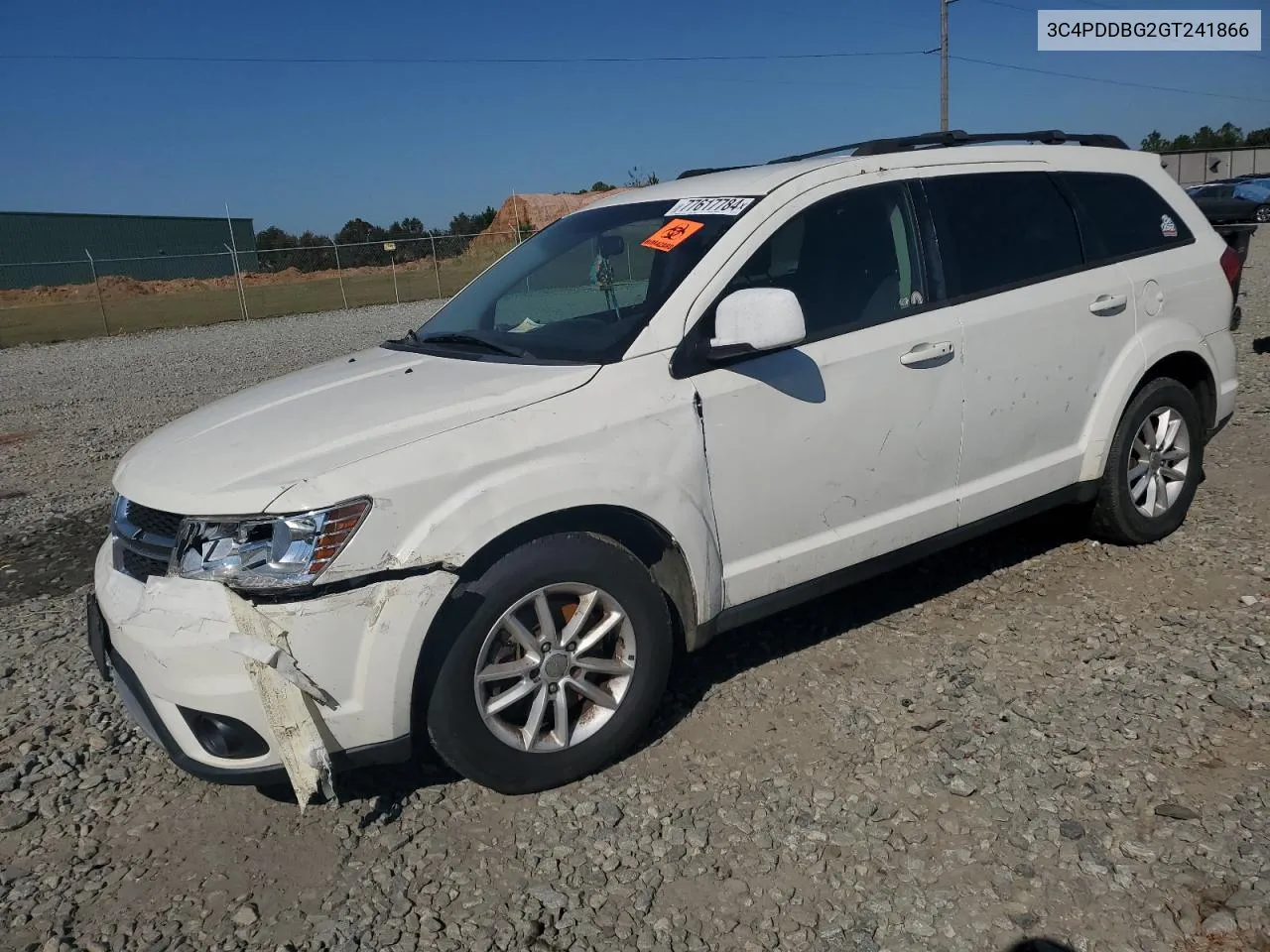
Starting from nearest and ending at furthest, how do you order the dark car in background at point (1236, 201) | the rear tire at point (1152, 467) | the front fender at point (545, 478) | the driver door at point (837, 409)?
the front fender at point (545, 478) < the driver door at point (837, 409) < the rear tire at point (1152, 467) < the dark car in background at point (1236, 201)

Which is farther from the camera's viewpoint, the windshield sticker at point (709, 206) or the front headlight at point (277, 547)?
the windshield sticker at point (709, 206)

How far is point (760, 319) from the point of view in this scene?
305 centimetres

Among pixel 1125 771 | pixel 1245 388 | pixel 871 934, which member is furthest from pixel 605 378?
pixel 1245 388

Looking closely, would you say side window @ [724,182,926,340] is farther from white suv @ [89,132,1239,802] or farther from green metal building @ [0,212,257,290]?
green metal building @ [0,212,257,290]

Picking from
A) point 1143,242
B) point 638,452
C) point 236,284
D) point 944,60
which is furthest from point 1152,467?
point 236,284

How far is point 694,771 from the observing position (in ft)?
10.3

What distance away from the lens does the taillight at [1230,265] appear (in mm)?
4684

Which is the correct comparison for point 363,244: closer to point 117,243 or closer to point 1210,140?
point 117,243

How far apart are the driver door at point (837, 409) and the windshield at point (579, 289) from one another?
0.26 meters

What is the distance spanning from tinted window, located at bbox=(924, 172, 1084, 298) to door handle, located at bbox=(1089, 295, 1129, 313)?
17 centimetres

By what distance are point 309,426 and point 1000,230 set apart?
2.82 meters

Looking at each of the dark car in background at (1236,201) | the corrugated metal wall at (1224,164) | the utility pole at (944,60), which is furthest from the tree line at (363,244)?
the corrugated metal wall at (1224,164)

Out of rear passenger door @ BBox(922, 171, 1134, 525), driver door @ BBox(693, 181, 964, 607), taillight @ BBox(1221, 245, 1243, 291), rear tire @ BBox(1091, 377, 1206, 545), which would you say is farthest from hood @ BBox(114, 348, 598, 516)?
taillight @ BBox(1221, 245, 1243, 291)

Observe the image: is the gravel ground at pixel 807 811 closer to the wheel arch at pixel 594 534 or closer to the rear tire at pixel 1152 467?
the rear tire at pixel 1152 467
